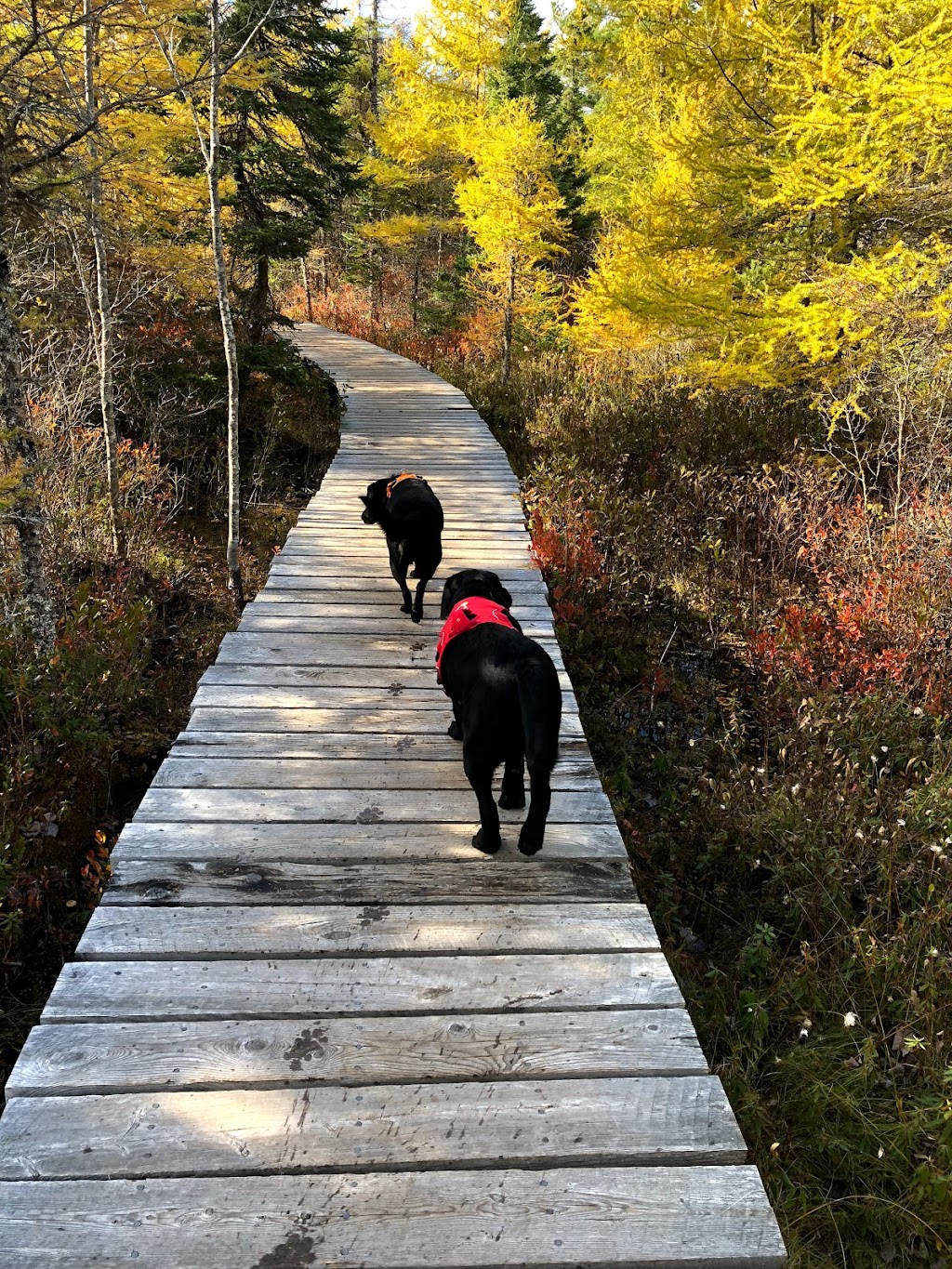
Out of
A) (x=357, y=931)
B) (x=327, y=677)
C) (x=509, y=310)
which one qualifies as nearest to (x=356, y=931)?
(x=357, y=931)

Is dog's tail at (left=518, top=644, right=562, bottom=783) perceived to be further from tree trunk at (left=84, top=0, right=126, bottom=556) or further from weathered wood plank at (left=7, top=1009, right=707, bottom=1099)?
tree trunk at (left=84, top=0, right=126, bottom=556)

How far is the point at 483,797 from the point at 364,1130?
46.1 inches

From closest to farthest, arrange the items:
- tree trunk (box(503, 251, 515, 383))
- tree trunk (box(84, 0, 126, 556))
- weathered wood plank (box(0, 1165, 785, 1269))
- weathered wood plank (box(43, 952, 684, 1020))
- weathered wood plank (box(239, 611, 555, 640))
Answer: weathered wood plank (box(0, 1165, 785, 1269)) < weathered wood plank (box(43, 952, 684, 1020)) < weathered wood plank (box(239, 611, 555, 640)) < tree trunk (box(84, 0, 126, 556)) < tree trunk (box(503, 251, 515, 383))

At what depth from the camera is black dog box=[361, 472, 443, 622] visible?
4.72 metres

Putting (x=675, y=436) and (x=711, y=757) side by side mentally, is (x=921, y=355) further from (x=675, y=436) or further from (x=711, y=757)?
(x=711, y=757)

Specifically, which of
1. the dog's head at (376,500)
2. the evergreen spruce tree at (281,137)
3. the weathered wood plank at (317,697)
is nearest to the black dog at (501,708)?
the weathered wood plank at (317,697)

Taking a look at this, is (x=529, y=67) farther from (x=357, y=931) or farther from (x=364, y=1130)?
(x=364, y=1130)

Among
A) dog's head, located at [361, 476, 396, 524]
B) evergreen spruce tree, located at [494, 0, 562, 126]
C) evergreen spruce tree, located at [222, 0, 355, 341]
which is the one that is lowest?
dog's head, located at [361, 476, 396, 524]

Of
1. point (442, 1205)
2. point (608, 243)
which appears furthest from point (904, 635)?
point (608, 243)

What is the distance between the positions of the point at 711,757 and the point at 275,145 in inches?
368

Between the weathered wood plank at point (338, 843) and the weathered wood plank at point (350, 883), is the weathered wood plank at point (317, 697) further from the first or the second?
the weathered wood plank at point (350, 883)

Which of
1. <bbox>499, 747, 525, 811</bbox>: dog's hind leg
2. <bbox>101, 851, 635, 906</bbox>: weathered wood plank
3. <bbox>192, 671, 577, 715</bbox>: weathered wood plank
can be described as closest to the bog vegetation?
<bbox>101, 851, 635, 906</bbox>: weathered wood plank

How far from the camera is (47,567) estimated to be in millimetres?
5652

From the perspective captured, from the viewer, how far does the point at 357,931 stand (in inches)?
98.8
